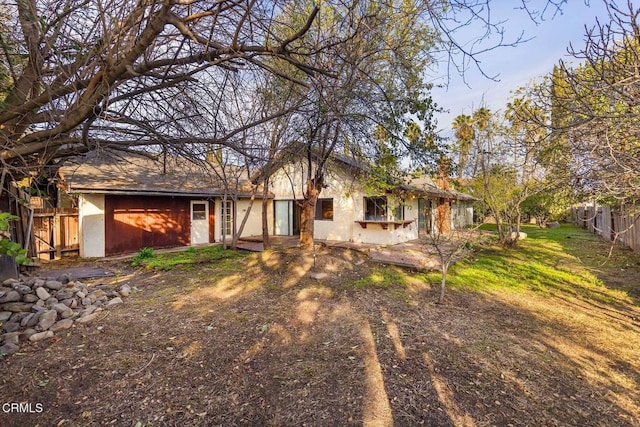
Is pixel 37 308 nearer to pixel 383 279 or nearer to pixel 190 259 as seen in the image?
pixel 190 259

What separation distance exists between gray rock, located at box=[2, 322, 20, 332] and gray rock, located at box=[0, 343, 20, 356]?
1.61 ft

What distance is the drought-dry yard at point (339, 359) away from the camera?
2873 millimetres

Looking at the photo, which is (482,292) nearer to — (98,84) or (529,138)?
(529,138)

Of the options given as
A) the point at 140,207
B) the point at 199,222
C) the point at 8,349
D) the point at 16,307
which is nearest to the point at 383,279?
the point at 8,349

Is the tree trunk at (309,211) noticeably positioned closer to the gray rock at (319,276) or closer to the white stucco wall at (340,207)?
the white stucco wall at (340,207)

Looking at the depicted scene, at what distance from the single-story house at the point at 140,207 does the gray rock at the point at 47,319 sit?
4.61 m

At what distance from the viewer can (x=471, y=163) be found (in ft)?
44.3

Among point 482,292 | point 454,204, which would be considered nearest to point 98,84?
point 482,292

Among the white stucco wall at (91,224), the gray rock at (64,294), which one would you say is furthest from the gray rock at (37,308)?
the white stucco wall at (91,224)

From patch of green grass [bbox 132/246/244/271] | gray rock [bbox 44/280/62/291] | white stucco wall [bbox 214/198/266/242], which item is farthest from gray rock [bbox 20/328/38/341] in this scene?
white stucco wall [bbox 214/198/266/242]

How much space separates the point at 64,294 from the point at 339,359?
5004 millimetres

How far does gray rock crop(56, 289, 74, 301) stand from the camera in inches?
212

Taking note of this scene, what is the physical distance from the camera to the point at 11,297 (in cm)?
494

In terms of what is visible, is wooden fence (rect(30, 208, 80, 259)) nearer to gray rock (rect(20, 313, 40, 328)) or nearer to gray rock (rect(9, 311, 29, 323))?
gray rock (rect(9, 311, 29, 323))
